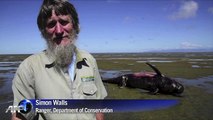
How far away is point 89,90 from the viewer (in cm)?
322

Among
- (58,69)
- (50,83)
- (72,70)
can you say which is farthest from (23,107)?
(72,70)

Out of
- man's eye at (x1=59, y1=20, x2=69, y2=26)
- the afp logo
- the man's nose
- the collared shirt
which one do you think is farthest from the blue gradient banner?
man's eye at (x1=59, y1=20, x2=69, y2=26)

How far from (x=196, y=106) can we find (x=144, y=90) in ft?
15.7

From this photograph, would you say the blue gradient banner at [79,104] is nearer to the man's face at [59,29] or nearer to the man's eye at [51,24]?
the man's face at [59,29]

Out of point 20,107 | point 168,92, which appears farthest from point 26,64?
point 168,92

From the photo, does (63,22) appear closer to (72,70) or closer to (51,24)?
(51,24)

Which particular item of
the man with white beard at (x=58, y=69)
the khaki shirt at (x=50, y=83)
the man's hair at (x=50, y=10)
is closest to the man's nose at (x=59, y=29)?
the man with white beard at (x=58, y=69)

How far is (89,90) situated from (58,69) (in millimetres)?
501

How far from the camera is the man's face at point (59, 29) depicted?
3250mm

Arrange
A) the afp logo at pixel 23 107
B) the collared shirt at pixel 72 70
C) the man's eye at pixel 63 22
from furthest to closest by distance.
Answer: the man's eye at pixel 63 22 → the collared shirt at pixel 72 70 → the afp logo at pixel 23 107

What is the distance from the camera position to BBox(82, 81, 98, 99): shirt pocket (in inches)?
126

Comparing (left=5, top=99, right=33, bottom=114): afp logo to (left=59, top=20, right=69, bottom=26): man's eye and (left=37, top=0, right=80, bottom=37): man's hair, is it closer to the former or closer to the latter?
(left=37, top=0, right=80, bottom=37): man's hair

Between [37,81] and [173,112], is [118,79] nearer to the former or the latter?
[173,112]

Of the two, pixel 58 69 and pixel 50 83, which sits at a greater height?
pixel 58 69
